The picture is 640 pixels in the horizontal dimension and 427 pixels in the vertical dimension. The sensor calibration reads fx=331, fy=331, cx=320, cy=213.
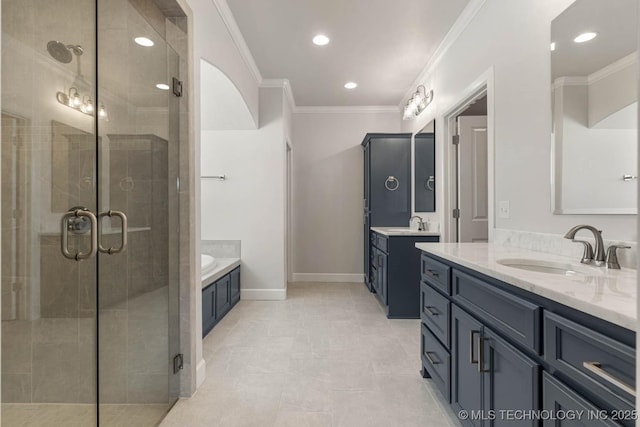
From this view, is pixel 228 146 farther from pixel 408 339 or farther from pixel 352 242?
pixel 408 339

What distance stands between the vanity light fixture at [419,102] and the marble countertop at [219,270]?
2.85m

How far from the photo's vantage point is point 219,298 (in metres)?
3.34

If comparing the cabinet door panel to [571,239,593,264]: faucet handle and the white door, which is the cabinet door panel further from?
[571,239,593,264]: faucet handle

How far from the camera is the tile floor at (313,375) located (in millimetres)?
1794

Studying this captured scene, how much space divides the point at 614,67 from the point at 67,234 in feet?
7.36

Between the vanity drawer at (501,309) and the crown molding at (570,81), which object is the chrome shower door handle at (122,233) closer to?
the vanity drawer at (501,309)

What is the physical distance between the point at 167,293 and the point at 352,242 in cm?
361

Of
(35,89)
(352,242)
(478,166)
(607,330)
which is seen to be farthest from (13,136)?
(352,242)

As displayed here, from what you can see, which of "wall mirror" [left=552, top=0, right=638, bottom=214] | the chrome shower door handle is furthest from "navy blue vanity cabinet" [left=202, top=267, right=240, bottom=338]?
"wall mirror" [left=552, top=0, right=638, bottom=214]

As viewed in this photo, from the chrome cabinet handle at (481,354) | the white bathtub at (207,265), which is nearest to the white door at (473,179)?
the chrome cabinet handle at (481,354)

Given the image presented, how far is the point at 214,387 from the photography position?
2090mm

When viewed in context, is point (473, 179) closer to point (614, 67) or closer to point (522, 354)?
point (614, 67)

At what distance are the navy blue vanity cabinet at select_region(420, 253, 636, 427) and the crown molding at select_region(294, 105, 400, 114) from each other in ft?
12.5

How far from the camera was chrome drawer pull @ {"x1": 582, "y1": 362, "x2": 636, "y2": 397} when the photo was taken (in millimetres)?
693
